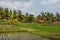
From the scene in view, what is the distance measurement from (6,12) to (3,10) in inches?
97.3

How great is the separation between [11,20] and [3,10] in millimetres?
17420

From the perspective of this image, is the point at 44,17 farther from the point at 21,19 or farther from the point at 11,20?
the point at 11,20

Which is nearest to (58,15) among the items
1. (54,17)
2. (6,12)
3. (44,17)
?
(54,17)

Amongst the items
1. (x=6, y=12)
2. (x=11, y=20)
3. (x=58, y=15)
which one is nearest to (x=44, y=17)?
(x=58, y=15)

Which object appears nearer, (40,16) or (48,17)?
(48,17)

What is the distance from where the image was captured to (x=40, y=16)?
63688mm

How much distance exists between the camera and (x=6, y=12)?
60125mm

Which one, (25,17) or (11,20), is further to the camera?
(25,17)

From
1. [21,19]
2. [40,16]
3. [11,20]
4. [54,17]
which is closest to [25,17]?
[21,19]

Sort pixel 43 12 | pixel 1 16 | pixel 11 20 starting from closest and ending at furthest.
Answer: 1. pixel 11 20
2. pixel 1 16
3. pixel 43 12

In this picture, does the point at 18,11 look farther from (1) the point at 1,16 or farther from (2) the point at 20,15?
(1) the point at 1,16

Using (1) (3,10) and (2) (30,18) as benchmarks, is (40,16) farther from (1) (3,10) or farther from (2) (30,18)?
(1) (3,10)

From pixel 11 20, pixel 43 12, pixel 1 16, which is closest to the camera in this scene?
pixel 11 20

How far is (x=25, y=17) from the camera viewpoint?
200 ft
